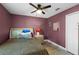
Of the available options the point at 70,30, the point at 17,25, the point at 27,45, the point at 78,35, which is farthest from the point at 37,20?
the point at 78,35

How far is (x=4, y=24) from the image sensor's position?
140 cm

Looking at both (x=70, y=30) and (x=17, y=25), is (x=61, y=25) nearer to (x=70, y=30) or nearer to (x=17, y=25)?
(x=70, y=30)

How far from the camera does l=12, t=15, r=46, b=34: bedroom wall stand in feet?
4.81

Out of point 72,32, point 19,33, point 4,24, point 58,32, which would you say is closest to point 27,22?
point 19,33

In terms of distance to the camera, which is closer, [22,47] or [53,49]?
[22,47]

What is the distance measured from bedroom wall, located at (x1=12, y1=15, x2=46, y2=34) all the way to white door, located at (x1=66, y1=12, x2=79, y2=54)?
40cm

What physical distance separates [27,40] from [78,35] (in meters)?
0.80

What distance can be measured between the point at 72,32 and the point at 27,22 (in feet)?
2.46

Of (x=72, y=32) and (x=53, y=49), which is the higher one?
(x=72, y=32)

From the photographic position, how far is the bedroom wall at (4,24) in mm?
1347

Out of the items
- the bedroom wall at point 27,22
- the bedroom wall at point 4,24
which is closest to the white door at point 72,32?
the bedroom wall at point 27,22

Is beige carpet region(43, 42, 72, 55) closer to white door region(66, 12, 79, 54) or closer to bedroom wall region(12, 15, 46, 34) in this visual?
white door region(66, 12, 79, 54)

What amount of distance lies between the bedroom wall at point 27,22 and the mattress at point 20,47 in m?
0.24

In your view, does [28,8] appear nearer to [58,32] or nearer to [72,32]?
[58,32]
